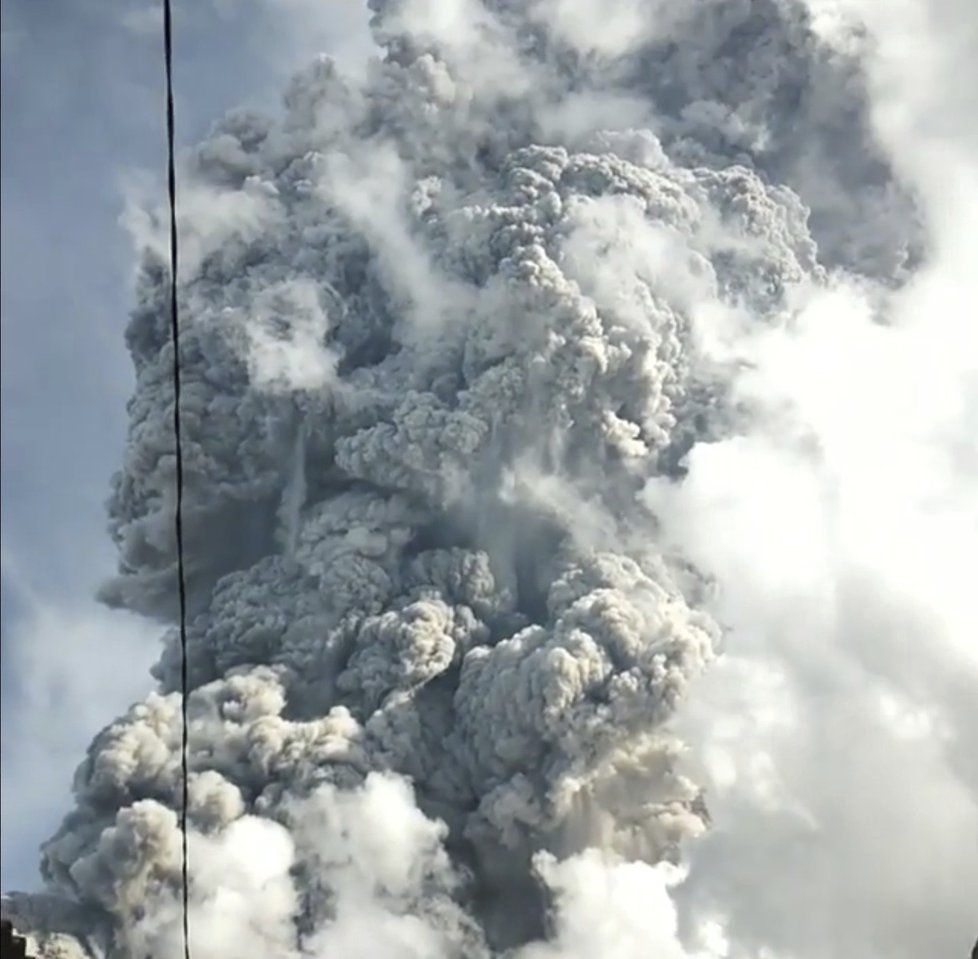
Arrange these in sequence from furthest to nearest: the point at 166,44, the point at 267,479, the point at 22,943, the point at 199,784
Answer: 1. the point at 267,479
2. the point at 199,784
3. the point at 22,943
4. the point at 166,44

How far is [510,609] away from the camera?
40.7m

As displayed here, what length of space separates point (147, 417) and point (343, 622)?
829cm

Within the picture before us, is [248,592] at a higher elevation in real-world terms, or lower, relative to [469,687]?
higher

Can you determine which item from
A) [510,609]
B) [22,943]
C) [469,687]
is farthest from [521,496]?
[22,943]

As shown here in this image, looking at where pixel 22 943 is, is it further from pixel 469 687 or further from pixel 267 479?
pixel 267 479

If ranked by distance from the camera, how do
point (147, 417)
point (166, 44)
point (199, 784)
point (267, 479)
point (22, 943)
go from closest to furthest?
point (166, 44) < point (22, 943) < point (199, 784) < point (147, 417) < point (267, 479)

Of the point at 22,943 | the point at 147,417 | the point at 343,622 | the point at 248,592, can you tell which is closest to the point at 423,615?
the point at 343,622

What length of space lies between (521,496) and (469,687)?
738 centimetres

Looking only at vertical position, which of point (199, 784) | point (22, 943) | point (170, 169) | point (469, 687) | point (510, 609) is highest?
point (510, 609)

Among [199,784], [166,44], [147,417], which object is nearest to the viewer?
[166,44]

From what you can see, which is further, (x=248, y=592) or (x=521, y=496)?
(x=521, y=496)

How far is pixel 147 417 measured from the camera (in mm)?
39781

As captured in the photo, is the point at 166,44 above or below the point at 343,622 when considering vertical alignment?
below

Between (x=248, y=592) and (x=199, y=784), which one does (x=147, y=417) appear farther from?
(x=199, y=784)
